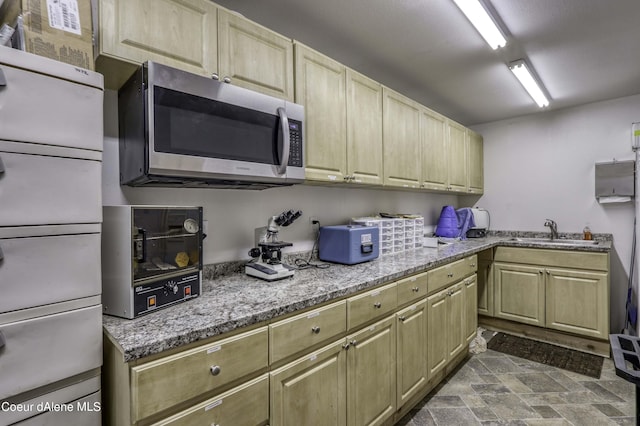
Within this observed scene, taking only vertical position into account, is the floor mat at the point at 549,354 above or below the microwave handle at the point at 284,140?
below

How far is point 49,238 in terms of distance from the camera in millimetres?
883

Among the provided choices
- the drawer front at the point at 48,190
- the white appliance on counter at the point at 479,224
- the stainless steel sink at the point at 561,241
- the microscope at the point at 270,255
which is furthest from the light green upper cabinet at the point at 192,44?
the stainless steel sink at the point at 561,241

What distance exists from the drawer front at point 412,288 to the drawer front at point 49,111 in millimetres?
A: 1610

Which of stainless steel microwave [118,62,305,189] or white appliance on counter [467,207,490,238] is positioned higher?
stainless steel microwave [118,62,305,189]

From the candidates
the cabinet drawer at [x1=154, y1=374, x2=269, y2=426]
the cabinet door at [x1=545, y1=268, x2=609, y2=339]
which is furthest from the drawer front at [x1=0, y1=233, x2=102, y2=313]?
the cabinet door at [x1=545, y1=268, x2=609, y2=339]

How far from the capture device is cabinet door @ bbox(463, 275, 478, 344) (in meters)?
2.62

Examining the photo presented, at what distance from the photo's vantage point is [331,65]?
196cm

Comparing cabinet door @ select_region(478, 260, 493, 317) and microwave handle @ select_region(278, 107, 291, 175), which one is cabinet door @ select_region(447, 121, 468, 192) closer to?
cabinet door @ select_region(478, 260, 493, 317)

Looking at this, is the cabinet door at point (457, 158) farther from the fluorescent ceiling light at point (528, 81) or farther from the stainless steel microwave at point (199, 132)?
the stainless steel microwave at point (199, 132)

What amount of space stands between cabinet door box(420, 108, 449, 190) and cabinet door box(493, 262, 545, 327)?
1.15m

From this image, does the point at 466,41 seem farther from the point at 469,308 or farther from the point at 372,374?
the point at 372,374

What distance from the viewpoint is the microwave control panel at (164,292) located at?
43.8 inches

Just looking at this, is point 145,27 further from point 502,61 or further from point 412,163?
point 502,61

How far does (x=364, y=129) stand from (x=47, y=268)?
187cm
